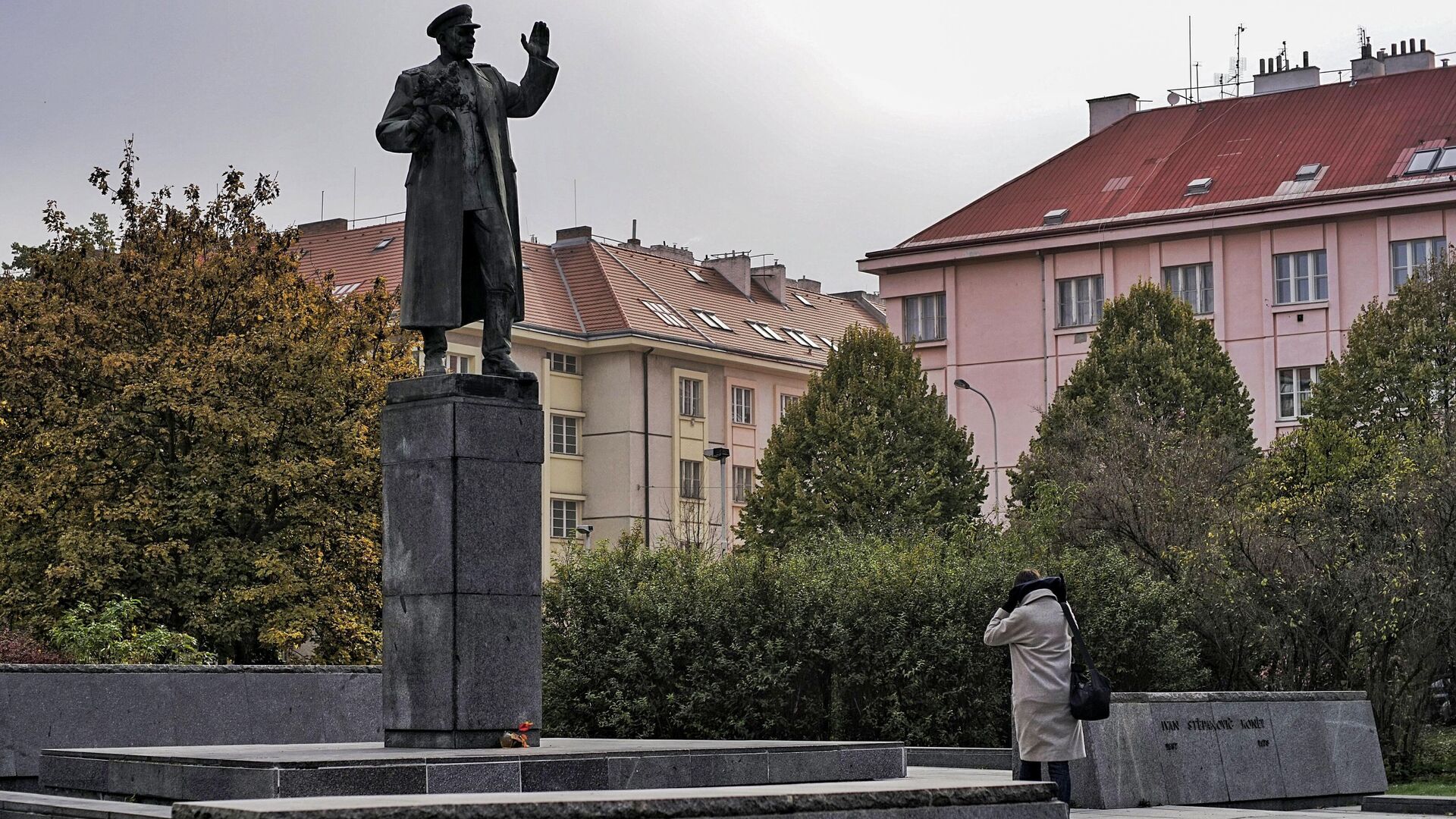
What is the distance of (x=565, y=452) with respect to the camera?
224 feet

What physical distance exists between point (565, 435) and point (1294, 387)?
2451 cm

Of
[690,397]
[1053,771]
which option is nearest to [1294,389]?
[690,397]

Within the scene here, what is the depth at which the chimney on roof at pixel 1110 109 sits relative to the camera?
6731 centimetres

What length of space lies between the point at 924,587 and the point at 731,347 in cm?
4855

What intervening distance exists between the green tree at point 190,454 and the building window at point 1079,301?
30.2 meters

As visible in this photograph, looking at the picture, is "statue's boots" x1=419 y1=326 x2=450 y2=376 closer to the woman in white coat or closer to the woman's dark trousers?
the woman in white coat

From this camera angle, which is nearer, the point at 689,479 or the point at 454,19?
the point at 454,19

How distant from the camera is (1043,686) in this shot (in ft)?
41.7

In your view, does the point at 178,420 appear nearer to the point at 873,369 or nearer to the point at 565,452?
the point at 873,369

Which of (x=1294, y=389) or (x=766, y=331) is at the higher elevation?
(x=766, y=331)

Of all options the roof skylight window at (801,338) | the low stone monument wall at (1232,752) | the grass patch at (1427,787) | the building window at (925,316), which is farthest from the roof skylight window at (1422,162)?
the low stone monument wall at (1232,752)

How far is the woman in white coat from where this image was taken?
41.6 feet

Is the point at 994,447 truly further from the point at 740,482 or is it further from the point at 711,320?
the point at 711,320

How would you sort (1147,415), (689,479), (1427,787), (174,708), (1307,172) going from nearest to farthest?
(174,708) < (1427,787) < (1147,415) < (1307,172) < (689,479)
